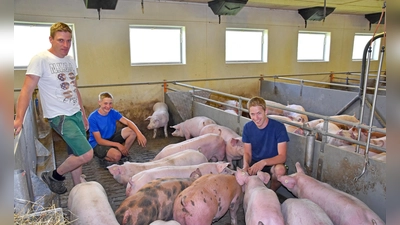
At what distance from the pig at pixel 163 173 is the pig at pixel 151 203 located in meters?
0.25

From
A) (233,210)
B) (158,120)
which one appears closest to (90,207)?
(233,210)

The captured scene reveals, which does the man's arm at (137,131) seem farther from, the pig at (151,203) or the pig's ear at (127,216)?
the pig's ear at (127,216)

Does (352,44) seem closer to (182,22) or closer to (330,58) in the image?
(330,58)

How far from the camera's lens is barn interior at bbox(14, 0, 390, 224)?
426 centimetres

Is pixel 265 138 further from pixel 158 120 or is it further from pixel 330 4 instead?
pixel 330 4

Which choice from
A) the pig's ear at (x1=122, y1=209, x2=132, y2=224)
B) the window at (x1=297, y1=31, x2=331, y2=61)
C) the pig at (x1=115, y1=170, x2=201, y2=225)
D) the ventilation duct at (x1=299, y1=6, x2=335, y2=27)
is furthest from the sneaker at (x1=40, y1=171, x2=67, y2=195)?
the window at (x1=297, y1=31, x2=331, y2=61)

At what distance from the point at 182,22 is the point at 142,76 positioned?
142 centimetres

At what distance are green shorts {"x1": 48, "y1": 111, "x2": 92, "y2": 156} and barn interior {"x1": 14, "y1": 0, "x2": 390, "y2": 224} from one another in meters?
0.59

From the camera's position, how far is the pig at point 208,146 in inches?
148

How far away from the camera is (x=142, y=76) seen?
21.1 ft

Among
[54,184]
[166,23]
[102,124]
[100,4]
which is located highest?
[100,4]

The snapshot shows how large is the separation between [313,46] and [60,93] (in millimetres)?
7444

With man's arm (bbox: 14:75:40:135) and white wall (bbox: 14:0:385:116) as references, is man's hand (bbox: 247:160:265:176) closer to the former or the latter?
man's arm (bbox: 14:75:40:135)

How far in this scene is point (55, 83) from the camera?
2600mm
